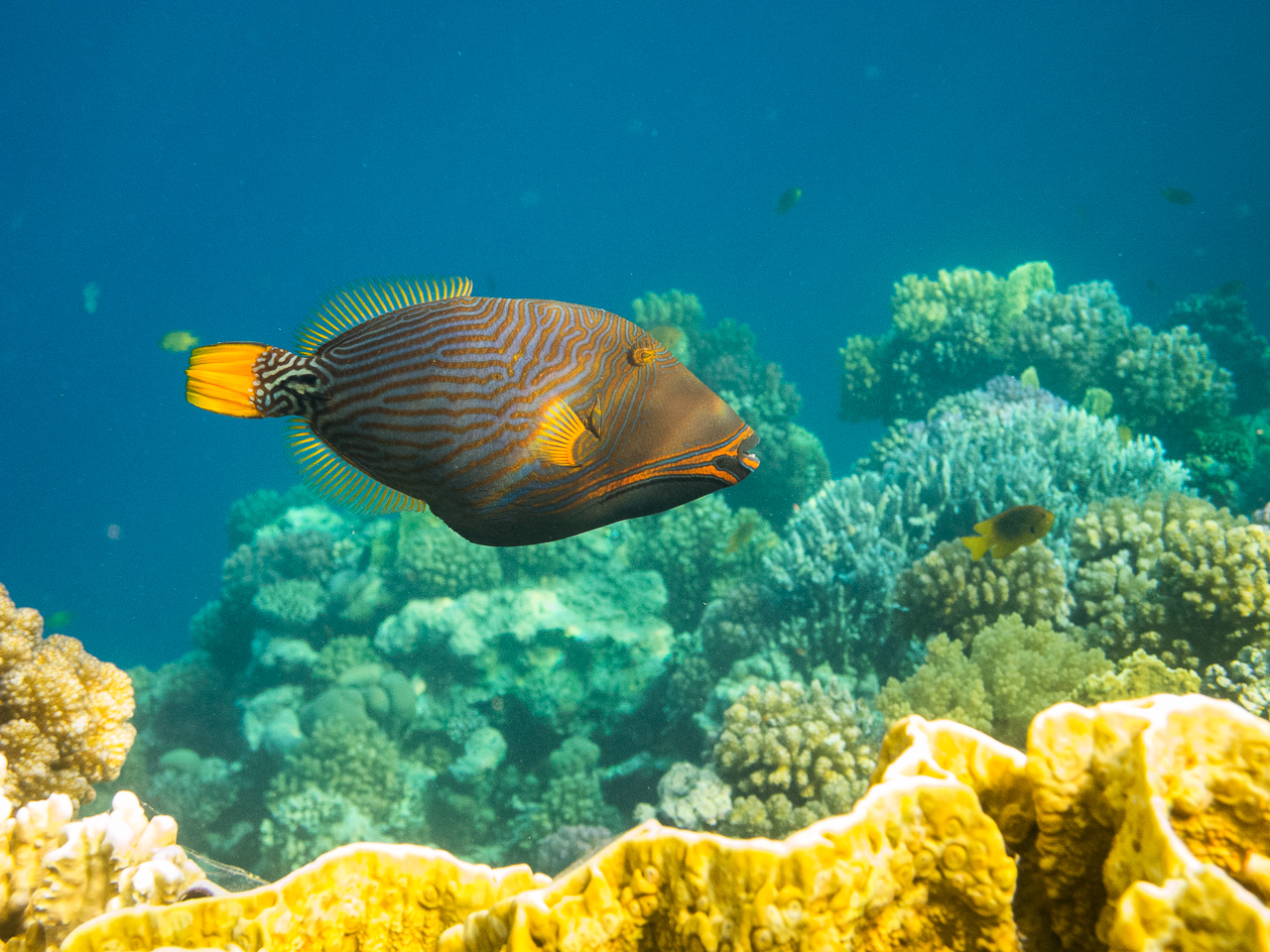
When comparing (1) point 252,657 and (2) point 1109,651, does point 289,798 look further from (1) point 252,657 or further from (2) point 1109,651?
(2) point 1109,651

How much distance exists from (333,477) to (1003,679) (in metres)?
4.27

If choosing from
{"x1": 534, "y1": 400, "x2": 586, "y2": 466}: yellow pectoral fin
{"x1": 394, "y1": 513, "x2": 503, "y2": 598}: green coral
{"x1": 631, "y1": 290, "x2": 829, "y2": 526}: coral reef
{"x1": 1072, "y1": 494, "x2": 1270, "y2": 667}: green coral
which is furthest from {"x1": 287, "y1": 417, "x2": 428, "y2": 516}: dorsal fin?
{"x1": 631, "y1": 290, "x2": 829, "y2": 526}: coral reef

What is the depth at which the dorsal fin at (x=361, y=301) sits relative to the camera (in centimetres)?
171

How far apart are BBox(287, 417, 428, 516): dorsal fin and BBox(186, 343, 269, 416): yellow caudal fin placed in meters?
0.20

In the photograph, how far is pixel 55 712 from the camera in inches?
131

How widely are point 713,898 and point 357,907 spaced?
3.04 feet

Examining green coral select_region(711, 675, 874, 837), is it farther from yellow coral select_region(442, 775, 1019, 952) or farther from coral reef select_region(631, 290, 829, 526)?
coral reef select_region(631, 290, 829, 526)

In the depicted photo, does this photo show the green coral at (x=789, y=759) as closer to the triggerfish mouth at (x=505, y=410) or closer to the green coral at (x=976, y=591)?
the green coral at (x=976, y=591)

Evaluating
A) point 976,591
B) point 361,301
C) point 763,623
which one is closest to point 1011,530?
point 976,591

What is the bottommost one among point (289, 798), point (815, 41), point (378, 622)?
point (289, 798)

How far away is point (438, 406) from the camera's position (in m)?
1.46

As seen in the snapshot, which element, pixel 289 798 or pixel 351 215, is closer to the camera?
pixel 289 798

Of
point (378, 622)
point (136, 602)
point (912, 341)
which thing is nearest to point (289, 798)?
point (378, 622)

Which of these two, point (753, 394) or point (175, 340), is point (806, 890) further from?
point (175, 340)
